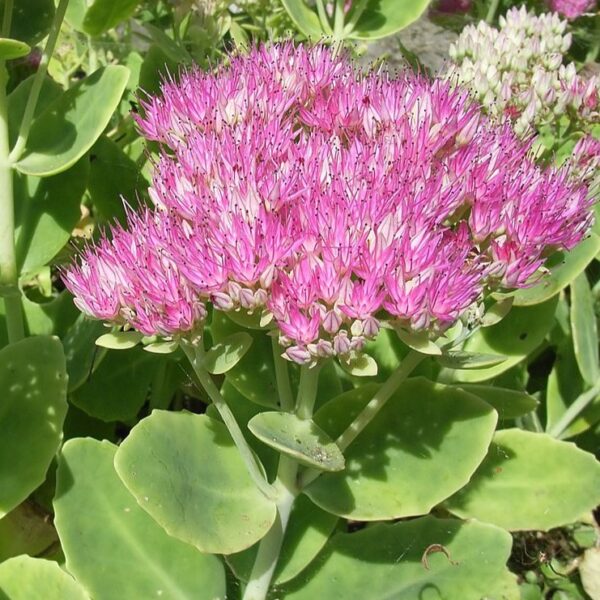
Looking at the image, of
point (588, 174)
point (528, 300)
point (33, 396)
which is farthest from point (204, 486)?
point (588, 174)

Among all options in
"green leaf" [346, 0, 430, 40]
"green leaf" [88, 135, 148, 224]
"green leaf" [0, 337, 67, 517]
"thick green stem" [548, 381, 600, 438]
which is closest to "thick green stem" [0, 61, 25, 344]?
"green leaf" [0, 337, 67, 517]

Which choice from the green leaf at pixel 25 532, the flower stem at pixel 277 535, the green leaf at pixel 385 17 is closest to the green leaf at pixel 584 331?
the flower stem at pixel 277 535

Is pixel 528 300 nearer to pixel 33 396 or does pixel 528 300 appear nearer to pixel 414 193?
pixel 414 193

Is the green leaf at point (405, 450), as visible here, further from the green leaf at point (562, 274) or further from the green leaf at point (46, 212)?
the green leaf at point (46, 212)

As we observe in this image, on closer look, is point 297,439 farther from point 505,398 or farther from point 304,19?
point 304,19

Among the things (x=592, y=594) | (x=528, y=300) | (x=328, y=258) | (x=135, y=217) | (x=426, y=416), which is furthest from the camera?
(x=592, y=594)
